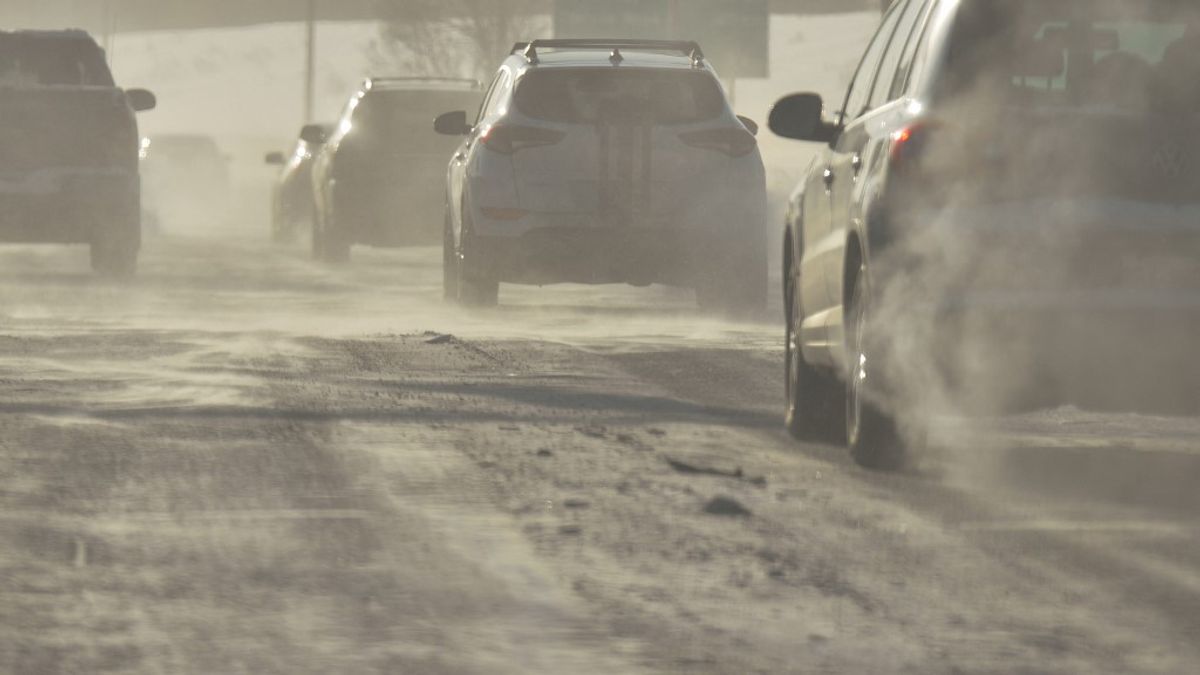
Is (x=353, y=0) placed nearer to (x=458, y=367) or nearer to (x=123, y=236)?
(x=123, y=236)

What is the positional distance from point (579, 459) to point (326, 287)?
13.0 metres

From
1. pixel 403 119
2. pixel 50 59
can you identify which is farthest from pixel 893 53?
pixel 403 119

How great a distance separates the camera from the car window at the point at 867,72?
995 cm

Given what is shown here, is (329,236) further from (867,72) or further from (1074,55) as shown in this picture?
(1074,55)

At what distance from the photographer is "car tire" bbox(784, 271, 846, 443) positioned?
10.1 metres

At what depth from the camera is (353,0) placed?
92625mm

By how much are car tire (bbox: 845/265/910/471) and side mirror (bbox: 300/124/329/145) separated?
728 inches

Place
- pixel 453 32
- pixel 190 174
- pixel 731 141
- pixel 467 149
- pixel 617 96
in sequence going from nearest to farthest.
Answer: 1. pixel 617 96
2. pixel 731 141
3. pixel 467 149
4. pixel 190 174
5. pixel 453 32

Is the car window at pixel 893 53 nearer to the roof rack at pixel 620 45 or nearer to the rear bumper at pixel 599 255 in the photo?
the rear bumper at pixel 599 255

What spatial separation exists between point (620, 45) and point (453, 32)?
51162 millimetres

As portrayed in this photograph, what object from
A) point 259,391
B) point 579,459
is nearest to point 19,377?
point 259,391

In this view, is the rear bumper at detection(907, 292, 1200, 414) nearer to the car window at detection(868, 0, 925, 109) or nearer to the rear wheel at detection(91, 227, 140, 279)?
the car window at detection(868, 0, 925, 109)

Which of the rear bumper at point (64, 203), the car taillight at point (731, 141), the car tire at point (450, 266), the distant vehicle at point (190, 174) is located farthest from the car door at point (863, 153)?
the distant vehicle at point (190, 174)

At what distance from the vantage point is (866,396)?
8.80 meters
